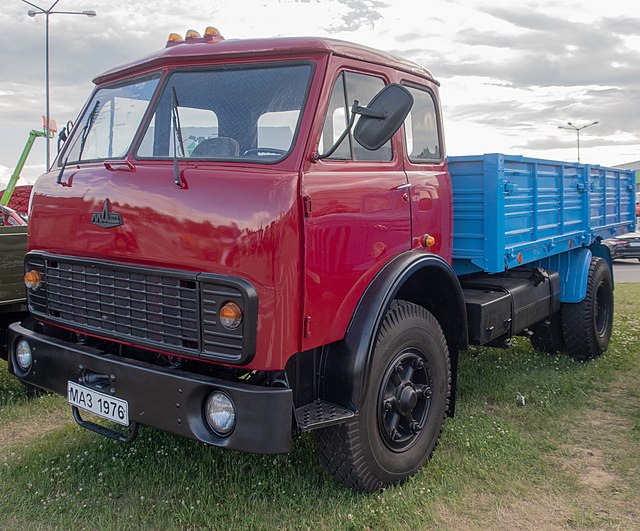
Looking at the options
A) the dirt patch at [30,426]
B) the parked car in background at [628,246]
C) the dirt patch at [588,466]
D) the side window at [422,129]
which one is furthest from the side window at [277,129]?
the parked car in background at [628,246]

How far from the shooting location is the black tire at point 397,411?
3264 mm

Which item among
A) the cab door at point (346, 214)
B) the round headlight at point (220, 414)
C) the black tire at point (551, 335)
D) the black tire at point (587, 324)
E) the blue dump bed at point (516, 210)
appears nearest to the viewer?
the round headlight at point (220, 414)

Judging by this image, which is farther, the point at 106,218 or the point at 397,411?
the point at 397,411

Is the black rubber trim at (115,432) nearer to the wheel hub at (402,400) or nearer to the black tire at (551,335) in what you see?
the wheel hub at (402,400)

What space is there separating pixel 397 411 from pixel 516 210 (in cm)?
207

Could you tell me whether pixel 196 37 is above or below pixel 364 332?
above

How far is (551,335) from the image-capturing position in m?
6.31

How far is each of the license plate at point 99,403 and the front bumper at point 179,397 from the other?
0.03m

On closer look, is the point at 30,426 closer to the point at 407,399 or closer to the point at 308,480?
the point at 308,480

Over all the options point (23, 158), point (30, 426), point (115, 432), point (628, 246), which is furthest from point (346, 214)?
point (628, 246)

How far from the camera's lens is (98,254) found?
3219 millimetres

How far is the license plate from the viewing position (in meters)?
3.16

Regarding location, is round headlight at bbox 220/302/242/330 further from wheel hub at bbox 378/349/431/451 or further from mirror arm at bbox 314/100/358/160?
wheel hub at bbox 378/349/431/451

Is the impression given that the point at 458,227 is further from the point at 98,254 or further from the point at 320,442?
→ the point at 98,254
